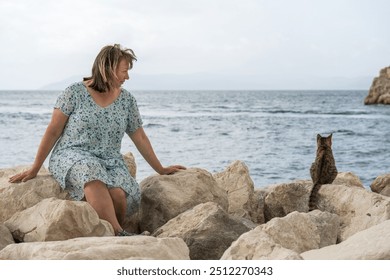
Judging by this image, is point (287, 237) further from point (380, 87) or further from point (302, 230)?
point (380, 87)

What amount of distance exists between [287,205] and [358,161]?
35.9 ft

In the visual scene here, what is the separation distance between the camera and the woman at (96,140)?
4.84m

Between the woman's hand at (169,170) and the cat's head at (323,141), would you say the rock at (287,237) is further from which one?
the cat's head at (323,141)

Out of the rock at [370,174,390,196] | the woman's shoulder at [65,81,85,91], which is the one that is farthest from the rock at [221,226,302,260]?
the rock at [370,174,390,196]

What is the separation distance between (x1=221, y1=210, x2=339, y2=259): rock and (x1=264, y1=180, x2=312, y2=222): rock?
1036mm

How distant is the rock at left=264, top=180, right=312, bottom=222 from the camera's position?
587cm

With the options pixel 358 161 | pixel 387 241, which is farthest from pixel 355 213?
pixel 358 161

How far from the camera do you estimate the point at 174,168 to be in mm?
5543

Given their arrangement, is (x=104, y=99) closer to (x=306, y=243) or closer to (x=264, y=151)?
(x=306, y=243)

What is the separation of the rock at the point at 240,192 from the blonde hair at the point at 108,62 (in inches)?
63.7

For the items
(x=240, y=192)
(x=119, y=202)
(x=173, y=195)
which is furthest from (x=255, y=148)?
(x=119, y=202)

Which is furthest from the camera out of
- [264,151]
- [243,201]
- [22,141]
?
[22,141]

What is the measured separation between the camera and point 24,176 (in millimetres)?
5047

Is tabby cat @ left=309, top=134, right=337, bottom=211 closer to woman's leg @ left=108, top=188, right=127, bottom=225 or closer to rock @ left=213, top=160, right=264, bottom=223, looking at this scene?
rock @ left=213, top=160, right=264, bottom=223
